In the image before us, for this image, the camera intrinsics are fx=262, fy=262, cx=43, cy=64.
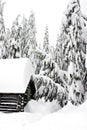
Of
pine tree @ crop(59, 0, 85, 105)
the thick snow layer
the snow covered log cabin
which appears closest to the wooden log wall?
the snow covered log cabin

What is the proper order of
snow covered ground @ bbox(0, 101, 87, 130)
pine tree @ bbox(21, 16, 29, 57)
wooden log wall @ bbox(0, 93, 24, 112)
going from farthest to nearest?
pine tree @ bbox(21, 16, 29, 57) → wooden log wall @ bbox(0, 93, 24, 112) → snow covered ground @ bbox(0, 101, 87, 130)

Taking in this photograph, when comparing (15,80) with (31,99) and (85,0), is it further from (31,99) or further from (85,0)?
(85,0)

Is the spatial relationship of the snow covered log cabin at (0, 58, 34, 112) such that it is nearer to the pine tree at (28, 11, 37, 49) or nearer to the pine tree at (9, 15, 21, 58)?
the pine tree at (9, 15, 21, 58)

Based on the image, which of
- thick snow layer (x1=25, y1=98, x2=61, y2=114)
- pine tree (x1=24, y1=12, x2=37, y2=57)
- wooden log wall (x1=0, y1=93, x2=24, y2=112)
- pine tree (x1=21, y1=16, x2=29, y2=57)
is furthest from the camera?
pine tree (x1=24, y1=12, x2=37, y2=57)

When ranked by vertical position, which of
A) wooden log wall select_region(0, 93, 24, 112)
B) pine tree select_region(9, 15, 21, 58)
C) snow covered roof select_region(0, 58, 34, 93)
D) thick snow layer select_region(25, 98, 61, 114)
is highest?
pine tree select_region(9, 15, 21, 58)

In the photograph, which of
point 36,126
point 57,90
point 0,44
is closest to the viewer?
point 36,126

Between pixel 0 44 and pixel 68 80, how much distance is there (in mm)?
14722

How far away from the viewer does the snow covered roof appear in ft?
61.3

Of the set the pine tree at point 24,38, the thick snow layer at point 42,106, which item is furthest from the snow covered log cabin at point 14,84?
the pine tree at point 24,38

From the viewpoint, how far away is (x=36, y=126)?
1223 cm

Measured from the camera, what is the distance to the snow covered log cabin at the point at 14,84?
18688 millimetres

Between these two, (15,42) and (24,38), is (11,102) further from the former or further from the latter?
(24,38)

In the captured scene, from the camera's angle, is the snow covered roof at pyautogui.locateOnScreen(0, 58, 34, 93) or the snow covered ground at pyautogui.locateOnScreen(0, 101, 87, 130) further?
the snow covered roof at pyautogui.locateOnScreen(0, 58, 34, 93)

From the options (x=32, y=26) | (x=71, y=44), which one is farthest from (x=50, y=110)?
(x=32, y=26)
